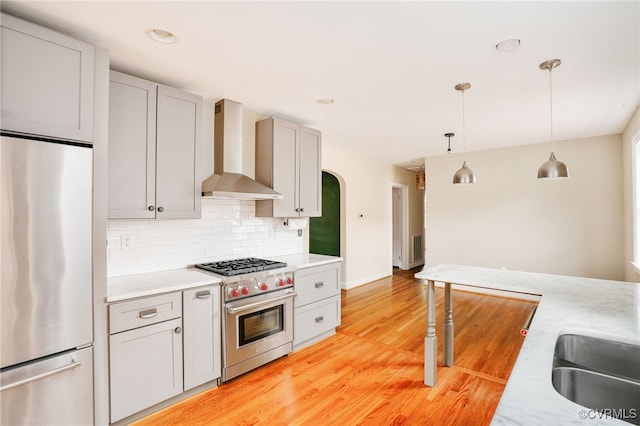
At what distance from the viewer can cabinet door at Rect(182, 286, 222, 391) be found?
2359 mm

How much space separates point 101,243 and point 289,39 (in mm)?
1749

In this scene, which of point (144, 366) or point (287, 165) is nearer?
point (144, 366)

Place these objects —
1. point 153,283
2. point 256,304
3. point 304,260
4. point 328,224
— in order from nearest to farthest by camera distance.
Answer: point 153,283
point 256,304
point 304,260
point 328,224

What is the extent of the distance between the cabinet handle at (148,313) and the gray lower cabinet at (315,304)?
131cm

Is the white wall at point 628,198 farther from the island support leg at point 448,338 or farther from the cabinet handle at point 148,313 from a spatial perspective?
the cabinet handle at point 148,313

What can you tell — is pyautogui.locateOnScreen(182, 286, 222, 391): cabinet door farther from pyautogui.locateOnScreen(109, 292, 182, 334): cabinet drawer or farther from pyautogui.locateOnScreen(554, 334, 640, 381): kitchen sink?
pyautogui.locateOnScreen(554, 334, 640, 381): kitchen sink

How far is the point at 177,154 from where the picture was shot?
264 centimetres

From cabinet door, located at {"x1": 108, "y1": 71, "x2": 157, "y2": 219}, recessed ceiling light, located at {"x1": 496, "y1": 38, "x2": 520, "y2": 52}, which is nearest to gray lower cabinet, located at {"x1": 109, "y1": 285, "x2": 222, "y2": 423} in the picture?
cabinet door, located at {"x1": 108, "y1": 71, "x2": 157, "y2": 219}

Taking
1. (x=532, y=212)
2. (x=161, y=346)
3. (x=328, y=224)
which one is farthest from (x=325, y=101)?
(x=532, y=212)

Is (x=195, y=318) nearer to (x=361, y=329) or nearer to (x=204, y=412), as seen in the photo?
(x=204, y=412)

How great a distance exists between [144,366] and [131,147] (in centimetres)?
157

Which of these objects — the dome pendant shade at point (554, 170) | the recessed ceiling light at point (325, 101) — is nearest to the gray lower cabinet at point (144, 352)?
the recessed ceiling light at point (325, 101)

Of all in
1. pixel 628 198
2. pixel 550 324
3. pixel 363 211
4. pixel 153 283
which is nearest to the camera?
pixel 550 324

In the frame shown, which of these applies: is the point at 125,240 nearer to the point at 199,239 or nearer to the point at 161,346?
the point at 199,239
